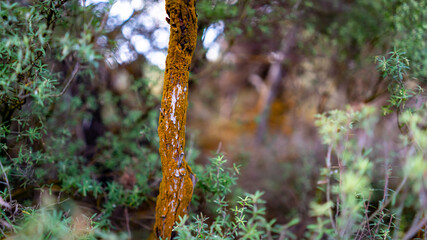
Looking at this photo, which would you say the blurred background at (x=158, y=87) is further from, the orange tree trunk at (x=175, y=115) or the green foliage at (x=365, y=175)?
the orange tree trunk at (x=175, y=115)

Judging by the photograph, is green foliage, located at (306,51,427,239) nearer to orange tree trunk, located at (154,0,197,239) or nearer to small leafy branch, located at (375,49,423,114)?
small leafy branch, located at (375,49,423,114)

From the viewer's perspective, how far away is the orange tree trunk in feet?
6.89

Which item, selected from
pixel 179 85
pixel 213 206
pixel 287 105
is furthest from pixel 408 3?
pixel 287 105

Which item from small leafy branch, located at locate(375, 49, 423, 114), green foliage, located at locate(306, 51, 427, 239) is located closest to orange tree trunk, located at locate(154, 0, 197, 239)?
green foliage, located at locate(306, 51, 427, 239)

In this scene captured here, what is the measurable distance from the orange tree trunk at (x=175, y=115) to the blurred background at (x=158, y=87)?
0.59 meters

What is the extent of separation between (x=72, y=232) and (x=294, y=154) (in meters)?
6.50

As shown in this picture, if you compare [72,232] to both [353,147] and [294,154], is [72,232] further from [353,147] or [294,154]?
[294,154]

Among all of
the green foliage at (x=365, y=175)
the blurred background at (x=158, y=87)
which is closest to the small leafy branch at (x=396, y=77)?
the green foliage at (x=365, y=175)

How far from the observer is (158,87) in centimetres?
490

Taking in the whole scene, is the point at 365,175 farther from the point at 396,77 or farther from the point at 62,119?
the point at 62,119

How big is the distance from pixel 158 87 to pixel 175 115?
2.84 meters

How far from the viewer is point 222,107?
12.2m

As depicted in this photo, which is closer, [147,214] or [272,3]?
[147,214]

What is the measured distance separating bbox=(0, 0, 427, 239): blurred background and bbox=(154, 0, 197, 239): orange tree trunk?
0.59 metres
